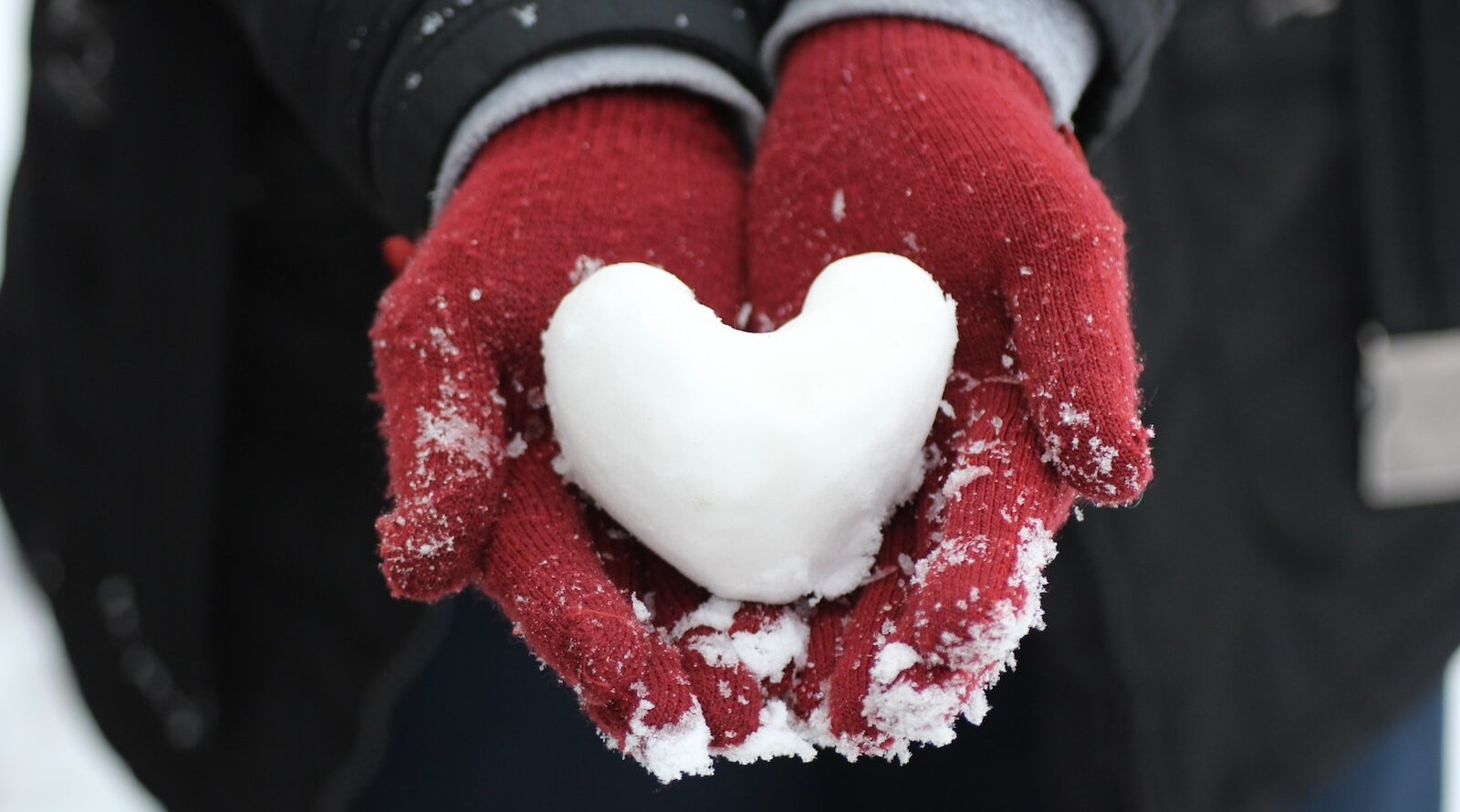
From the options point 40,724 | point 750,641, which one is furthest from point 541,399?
point 40,724

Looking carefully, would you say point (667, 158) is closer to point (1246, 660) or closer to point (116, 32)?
point (116, 32)

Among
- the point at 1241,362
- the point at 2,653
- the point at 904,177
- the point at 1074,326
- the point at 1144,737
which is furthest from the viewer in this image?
the point at 2,653

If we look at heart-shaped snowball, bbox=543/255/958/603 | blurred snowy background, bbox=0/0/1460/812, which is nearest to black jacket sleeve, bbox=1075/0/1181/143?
heart-shaped snowball, bbox=543/255/958/603

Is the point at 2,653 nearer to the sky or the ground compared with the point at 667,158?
nearer to the ground

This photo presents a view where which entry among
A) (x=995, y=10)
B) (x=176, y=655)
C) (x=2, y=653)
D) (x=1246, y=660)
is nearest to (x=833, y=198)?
(x=995, y=10)

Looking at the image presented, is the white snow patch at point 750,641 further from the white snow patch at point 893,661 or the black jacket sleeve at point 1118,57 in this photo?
the black jacket sleeve at point 1118,57

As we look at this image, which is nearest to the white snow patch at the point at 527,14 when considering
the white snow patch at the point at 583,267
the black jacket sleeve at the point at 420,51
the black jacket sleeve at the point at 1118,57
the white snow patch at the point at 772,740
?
the black jacket sleeve at the point at 420,51
